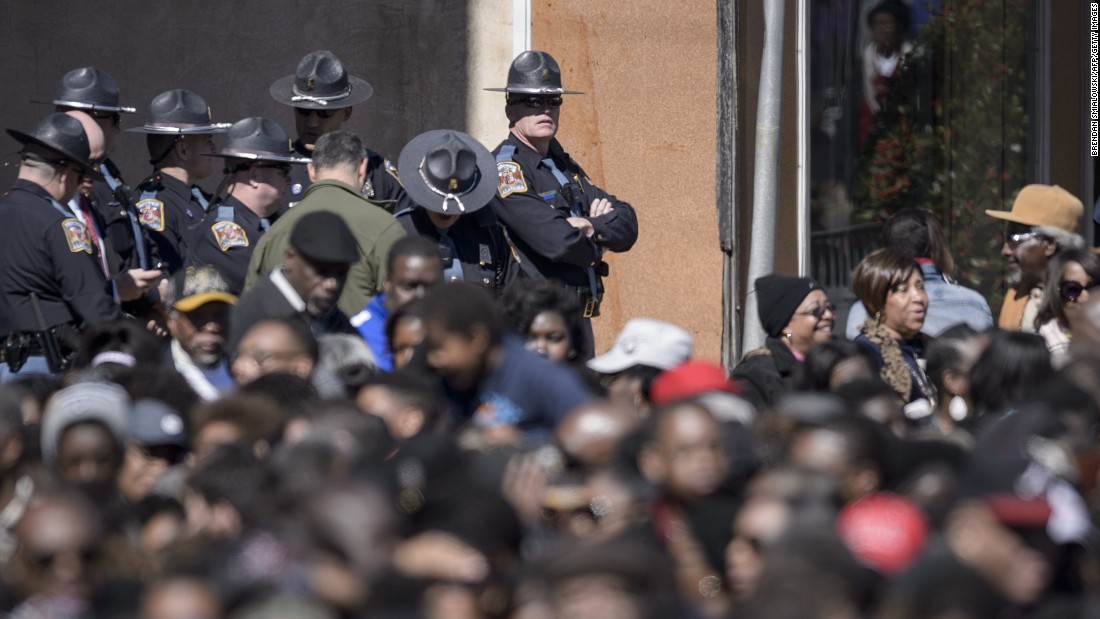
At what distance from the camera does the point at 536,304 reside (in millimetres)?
6363

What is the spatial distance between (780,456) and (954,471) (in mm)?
527

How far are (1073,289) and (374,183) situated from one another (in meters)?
2.96

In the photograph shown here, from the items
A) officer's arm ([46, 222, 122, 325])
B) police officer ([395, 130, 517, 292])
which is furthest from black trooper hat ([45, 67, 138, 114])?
police officer ([395, 130, 517, 292])

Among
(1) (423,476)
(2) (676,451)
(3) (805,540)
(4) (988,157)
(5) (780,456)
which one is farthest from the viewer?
(4) (988,157)

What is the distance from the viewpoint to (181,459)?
4.87m

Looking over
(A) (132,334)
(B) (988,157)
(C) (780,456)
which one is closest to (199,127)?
(A) (132,334)

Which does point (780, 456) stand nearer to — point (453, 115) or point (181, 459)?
point (181, 459)

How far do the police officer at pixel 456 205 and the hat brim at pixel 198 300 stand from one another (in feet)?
3.87

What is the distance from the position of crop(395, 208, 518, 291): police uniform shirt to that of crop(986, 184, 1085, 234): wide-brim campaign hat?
2339 mm

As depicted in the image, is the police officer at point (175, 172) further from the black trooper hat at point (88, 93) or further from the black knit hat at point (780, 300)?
the black knit hat at point (780, 300)

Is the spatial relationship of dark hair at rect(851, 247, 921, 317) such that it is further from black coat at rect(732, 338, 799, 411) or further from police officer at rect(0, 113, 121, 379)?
police officer at rect(0, 113, 121, 379)

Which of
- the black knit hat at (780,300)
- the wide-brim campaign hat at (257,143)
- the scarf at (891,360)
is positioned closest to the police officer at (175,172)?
the wide-brim campaign hat at (257,143)

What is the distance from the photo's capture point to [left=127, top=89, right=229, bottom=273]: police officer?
24.8 ft

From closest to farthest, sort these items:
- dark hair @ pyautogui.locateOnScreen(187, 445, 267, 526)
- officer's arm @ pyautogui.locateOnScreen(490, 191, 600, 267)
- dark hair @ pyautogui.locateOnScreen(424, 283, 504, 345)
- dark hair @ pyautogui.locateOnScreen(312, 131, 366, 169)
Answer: dark hair @ pyautogui.locateOnScreen(187, 445, 267, 526), dark hair @ pyautogui.locateOnScreen(424, 283, 504, 345), dark hair @ pyautogui.locateOnScreen(312, 131, 366, 169), officer's arm @ pyautogui.locateOnScreen(490, 191, 600, 267)
